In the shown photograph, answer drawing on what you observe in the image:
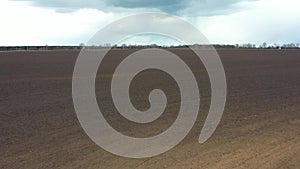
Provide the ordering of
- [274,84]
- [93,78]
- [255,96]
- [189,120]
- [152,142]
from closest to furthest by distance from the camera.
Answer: [152,142] < [189,120] < [255,96] < [274,84] < [93,78]

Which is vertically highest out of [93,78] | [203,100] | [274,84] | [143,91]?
[93,78]

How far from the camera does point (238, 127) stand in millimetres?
12102

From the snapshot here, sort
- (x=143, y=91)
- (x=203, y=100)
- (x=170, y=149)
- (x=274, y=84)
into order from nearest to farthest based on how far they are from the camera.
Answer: (x=170, y=149) < (x=203, y=100) < (x=143, y=91) < (x=274, y=84)

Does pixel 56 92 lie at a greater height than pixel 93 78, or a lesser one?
lesser

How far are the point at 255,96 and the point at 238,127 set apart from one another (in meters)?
6.61

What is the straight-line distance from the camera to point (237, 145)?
10.1 meters

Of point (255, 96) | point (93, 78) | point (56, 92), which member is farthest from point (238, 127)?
point (93, 78)

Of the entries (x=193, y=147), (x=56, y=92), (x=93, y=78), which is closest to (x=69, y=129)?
(x=193, y=147)

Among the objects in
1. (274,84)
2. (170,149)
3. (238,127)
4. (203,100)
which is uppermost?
(274,84)

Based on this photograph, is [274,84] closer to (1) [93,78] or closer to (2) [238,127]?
(1) [93,78]

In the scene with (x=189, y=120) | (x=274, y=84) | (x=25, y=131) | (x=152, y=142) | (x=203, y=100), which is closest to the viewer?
(x=152, y=142)

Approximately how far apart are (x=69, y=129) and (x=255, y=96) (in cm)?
888

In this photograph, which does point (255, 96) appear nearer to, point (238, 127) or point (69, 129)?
point (238, 127)

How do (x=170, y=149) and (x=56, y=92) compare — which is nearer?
(x=170, y=149)
